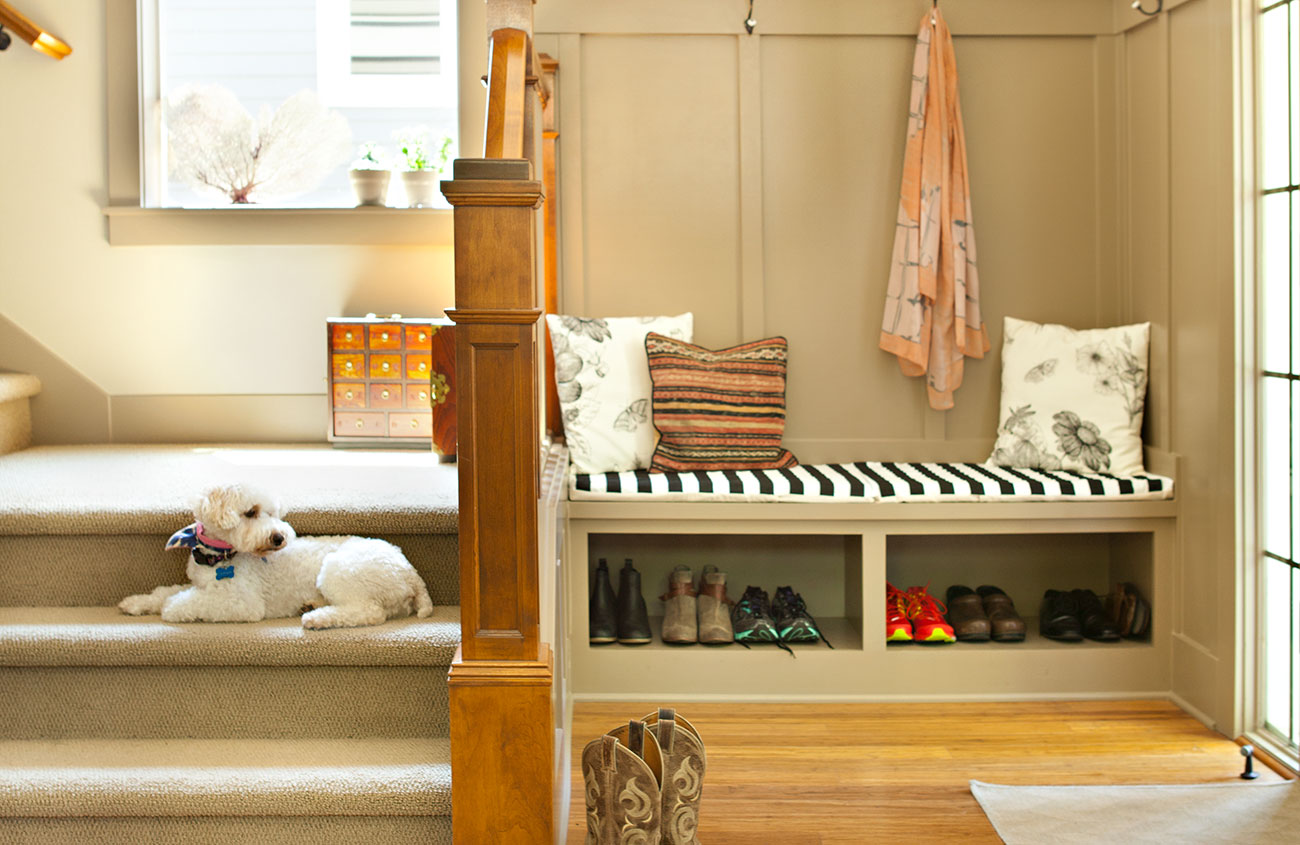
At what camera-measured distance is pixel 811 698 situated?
3.16 metres

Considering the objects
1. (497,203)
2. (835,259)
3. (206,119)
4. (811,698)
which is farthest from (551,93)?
(811,698)

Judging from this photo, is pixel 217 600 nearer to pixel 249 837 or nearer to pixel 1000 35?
pixel 249 837

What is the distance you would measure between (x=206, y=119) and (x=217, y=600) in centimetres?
214

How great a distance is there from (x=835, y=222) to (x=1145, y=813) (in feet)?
6.34

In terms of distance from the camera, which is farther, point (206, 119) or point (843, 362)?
point (206, 119)

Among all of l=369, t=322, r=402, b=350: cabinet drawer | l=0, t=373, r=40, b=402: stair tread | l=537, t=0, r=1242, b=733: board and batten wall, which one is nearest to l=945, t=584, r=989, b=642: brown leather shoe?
l=537, t=0, r=1242, b=733: board and batten wall

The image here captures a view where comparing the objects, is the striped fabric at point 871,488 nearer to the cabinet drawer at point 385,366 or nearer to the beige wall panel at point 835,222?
the beige wall panel at point 835,222

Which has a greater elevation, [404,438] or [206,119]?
[206,119]

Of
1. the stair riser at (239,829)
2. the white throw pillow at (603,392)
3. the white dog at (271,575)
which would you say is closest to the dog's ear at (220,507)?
the white dog at (271,575)

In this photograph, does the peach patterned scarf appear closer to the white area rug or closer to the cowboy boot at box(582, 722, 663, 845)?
the white area rug

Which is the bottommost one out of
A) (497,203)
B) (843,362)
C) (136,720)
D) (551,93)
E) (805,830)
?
(805,830)

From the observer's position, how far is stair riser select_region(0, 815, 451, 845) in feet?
6.69

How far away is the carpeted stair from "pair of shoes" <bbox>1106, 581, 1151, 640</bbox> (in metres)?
1.94

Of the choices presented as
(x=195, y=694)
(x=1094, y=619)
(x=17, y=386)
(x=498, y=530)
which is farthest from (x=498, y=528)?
(x=17, y=386)
